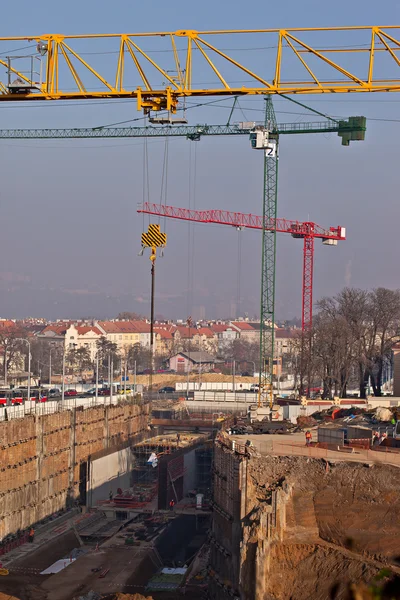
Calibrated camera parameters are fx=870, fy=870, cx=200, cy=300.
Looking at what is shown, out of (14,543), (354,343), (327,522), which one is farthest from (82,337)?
(327,522)

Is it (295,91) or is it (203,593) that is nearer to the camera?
(203,593)

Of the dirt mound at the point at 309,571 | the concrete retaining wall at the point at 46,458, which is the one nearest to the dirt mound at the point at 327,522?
the dirt mound at the point at 309,571

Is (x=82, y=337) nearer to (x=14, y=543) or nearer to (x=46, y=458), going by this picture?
(x=46, y=458)

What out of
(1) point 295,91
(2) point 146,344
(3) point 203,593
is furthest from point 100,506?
(2) point 146,344

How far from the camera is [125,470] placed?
4925cm

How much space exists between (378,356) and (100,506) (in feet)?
118

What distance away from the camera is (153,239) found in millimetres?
61844

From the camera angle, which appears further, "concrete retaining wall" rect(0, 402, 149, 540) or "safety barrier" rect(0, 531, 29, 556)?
"concrete retaining wall" rect(0, 402, 149, 540)

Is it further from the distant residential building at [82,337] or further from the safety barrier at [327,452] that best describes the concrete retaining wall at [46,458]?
the distant residential building at [82,337]

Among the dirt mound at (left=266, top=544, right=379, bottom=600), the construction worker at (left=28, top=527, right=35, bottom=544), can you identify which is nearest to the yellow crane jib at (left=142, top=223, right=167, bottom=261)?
the construction worker at (left=28, top=527, right=35, bottom=544)

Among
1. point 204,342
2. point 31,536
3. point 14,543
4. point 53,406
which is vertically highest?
point 204,342

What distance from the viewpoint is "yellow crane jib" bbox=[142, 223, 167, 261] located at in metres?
61.4

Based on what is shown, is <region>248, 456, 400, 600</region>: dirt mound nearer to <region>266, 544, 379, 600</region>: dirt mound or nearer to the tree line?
<region>266, 544, 379, 600</region>: dirt mound

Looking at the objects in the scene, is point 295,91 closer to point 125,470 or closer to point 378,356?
point 125,470
